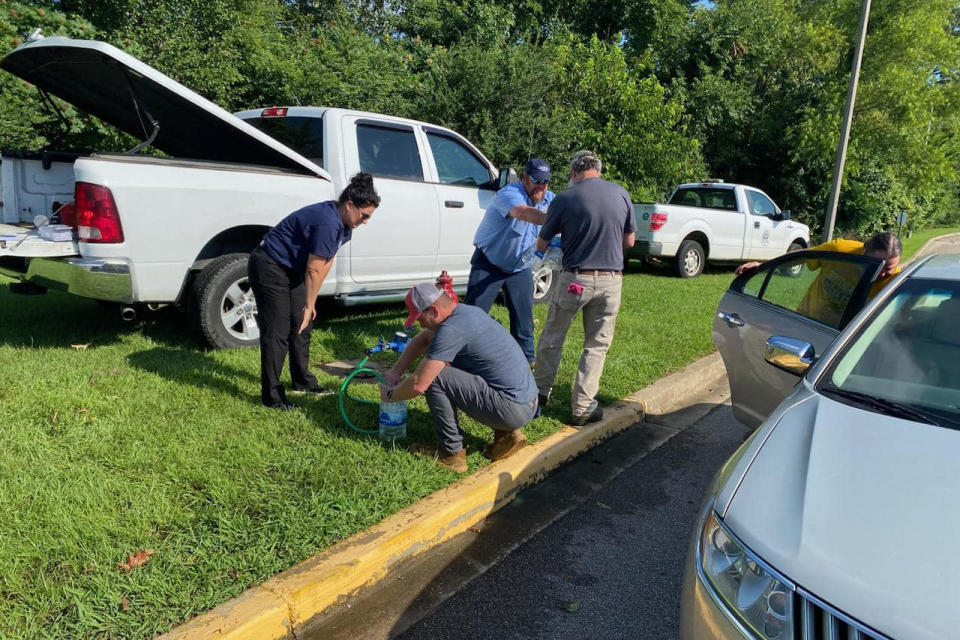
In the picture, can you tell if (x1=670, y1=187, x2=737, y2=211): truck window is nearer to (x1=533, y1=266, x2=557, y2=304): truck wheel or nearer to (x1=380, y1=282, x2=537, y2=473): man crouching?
(x1=533, y1=266, x2=557, y2=304): truck wheel

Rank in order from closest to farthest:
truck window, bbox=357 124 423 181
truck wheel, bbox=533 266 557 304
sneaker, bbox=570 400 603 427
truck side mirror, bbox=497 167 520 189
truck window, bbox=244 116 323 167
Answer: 1. sneaker, bbox=570 400 603 427
2. truck side mirror, bbox=497 167 520 189
3. truck window, bbox=244 116 323 167
4. truck window, bbox=357 124 423 181
5. truck wheel, bbox=533 266 557 304

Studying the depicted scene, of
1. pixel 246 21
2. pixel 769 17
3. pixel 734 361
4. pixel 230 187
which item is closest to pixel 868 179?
pixel 769 17

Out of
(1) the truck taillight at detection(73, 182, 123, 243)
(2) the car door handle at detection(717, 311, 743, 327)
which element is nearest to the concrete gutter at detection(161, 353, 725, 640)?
(2) the car door handle at detection(717, 311, 743, 327)

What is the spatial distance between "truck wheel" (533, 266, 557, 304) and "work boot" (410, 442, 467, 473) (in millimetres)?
4191

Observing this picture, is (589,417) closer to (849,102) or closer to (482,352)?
(482,352)

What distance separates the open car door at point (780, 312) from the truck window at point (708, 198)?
905 cm

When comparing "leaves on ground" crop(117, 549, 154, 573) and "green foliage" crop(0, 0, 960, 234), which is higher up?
"green foliage" crop(0, 0, 960, 234)

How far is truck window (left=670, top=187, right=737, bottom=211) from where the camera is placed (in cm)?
1285

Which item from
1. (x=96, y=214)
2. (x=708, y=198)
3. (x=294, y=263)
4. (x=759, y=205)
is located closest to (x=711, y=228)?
(x=708, y=198)

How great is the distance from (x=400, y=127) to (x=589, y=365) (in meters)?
3.22

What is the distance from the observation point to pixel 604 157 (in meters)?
14.9

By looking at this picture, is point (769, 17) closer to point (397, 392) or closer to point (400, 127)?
point (400, 127)

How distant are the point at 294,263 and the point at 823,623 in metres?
3.40

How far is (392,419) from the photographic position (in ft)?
12.5
